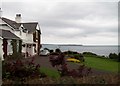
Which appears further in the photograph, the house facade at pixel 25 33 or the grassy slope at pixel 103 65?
the house facade at pixel 25 33

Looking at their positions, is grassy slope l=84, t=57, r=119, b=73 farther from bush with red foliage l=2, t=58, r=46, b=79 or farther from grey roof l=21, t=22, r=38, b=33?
grey roof l=21, t=22, r=38, b=33

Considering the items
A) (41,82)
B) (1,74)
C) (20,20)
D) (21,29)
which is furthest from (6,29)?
(41,82)

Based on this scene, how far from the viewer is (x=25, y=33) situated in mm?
50719

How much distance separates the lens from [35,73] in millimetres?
17922

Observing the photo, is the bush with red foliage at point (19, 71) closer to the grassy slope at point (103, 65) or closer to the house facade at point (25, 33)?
the grassy slope at point (103, 65)

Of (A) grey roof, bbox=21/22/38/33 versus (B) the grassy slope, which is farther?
(A) grey roof, bbox=21/22/38/33

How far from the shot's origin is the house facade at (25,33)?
42.7 m

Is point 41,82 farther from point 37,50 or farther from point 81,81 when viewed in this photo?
point 37,50

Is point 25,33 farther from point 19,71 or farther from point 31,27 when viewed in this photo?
point 19,71

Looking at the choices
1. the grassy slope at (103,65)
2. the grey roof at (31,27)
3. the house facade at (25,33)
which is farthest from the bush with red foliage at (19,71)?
the grey roof at (31,27)

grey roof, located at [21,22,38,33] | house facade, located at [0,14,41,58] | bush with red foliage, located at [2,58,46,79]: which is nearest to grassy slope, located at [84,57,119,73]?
bush with red foliage, located at [2,58,46,79]

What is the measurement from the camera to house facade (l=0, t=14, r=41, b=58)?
1681 inches

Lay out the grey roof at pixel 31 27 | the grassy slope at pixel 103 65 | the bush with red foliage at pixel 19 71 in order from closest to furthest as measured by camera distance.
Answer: the bush with red foliage at pixel 19 71
the grassy slope at pixel 103 65
the grey roof at pixel 31 27

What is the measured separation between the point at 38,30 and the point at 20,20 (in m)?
4.97
